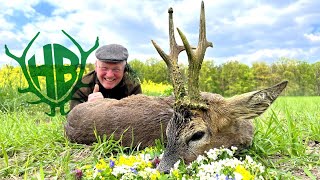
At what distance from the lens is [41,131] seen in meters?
6.03

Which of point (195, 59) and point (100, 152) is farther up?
point (195, 59)

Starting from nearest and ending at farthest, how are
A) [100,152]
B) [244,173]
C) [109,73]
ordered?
1. [244,173]
2. [100,152]
3. [109,73]

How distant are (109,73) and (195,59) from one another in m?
2.94

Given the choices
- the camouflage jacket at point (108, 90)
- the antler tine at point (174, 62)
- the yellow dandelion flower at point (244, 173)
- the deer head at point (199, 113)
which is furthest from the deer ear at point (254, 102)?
the camouflage jacket at point (108, 90)

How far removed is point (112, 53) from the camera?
21.7ft

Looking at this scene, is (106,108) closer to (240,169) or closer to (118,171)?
(118,171)

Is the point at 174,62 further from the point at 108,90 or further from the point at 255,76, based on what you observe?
the point at 255,76

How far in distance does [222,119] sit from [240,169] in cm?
93

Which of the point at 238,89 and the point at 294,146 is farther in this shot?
the point at 238,89

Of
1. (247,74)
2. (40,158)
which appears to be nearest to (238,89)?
(247,74)

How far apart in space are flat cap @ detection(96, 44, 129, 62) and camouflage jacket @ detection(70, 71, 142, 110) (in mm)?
432

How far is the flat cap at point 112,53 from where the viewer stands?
6.54m

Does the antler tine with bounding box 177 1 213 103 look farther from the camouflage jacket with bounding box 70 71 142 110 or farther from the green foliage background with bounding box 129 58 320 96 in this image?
the green foliage background with bounding box 129 58 320 96

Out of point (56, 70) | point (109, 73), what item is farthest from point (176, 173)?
point (56, 70)
